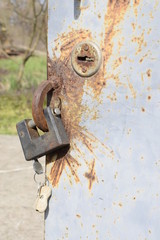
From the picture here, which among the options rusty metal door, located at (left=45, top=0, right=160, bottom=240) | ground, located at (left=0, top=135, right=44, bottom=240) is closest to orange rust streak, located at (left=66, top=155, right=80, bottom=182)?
rusty metal door, located at (left=45, top=0, right=160, bottom=240)

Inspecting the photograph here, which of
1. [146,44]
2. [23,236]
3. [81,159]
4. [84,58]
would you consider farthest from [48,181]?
[23,236]

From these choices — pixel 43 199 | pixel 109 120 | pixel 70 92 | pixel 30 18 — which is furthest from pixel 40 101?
pixel 30 18

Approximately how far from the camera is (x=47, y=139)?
43.4 inches

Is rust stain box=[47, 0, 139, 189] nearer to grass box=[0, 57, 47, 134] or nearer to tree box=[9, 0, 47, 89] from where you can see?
grass box=[0, 57, 47, 134]

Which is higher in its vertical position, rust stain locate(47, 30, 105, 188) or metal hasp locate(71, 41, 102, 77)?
metal hasp locate(71, 41, 102, 77)

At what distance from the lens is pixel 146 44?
0.97 metres

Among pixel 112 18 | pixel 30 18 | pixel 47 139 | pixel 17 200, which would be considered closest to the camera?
pixel 112 18

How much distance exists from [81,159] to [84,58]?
0.28 metres

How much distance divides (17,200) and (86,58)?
2689 mm

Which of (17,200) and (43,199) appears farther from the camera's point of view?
(17,200)

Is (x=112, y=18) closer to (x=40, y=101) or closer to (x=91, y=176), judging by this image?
(x=40, y=101)

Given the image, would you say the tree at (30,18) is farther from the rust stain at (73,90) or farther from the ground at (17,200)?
the rust stain at (73,90)

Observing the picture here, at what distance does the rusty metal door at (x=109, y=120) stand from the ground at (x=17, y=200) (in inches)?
72.9

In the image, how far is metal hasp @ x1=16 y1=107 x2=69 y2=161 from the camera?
1090 millimetres
